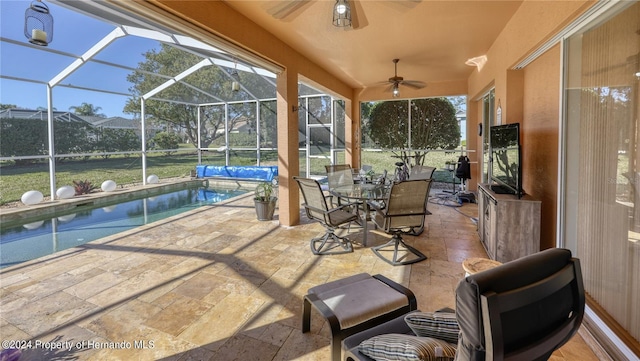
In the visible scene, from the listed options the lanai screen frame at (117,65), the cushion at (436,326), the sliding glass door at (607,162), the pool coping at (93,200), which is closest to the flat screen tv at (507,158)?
the sliding glass door at (607,162)

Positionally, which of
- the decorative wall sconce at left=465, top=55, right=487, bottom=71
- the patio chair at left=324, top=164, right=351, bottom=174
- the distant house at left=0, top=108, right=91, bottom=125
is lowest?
the patio chair at left=324, top=164, right=351, bottom=174

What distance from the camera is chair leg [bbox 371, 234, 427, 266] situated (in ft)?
11.1

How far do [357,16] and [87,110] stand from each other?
872 centimetres

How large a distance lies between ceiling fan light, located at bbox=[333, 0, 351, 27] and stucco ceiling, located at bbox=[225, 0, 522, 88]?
0.38m

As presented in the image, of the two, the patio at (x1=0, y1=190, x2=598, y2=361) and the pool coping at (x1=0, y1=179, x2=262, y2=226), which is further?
the pool coping at (x1=0, y1=179, x2=262, y2=226)

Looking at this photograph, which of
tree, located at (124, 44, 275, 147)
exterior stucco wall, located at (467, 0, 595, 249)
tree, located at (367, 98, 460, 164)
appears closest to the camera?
exterior stucco wall, located at (467, 0, 595, 249)

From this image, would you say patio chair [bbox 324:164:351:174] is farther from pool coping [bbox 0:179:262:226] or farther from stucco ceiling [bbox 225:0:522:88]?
pool coping [bbox 0:179:262:226]

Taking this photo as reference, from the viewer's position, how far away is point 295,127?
4.98m

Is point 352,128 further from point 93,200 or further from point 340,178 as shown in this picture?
point 93,200

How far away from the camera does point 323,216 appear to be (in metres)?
3.65

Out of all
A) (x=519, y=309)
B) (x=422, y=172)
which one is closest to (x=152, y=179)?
(x=422, y=172)

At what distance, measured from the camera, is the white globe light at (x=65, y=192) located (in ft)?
23.1

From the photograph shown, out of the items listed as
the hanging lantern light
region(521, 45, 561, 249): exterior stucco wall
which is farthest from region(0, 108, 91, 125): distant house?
region(521, 45, 561, 249): exterior stucco wall

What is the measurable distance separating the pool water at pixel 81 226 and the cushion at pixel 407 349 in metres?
4.42
